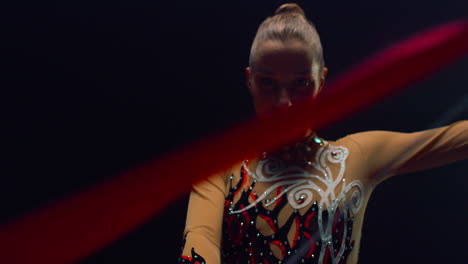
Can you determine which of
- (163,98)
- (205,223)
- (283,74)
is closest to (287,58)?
(283,74)

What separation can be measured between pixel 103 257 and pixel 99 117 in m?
0.37

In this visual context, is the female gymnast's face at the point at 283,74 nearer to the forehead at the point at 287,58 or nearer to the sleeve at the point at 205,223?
the forehead at the point at 287,58

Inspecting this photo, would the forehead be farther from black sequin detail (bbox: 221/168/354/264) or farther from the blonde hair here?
black sequin detail (bbox: 221/168/354/264)

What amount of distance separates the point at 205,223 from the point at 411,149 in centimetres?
43

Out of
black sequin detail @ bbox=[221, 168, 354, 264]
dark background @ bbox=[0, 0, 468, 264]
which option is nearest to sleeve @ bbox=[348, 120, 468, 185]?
black sequin detail @ bbox=[221, 168, 354, 264]

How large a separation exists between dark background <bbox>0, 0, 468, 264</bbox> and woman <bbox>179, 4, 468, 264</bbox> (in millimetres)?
297

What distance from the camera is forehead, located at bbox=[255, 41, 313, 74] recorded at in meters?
0.88

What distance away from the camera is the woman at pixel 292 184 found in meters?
0.88

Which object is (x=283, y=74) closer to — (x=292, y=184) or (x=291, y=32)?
(x=291, y=32)

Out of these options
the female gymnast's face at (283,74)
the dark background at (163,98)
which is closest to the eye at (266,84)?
the female gymnast's face at (283,74)

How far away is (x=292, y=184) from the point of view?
0.91 m

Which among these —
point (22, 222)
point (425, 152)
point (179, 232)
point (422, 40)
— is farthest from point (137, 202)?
point (422, 40)

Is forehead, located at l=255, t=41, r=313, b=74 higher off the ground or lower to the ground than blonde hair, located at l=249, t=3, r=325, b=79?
lower

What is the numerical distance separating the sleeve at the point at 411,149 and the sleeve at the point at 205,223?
311 millimetres
